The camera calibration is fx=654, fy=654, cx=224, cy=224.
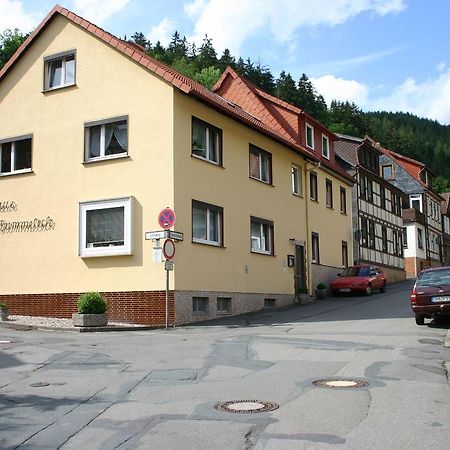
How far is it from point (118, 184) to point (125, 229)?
1.49 m

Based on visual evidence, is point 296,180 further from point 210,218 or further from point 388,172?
point 388,172

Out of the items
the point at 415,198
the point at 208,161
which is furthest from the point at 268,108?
the point at 415,198

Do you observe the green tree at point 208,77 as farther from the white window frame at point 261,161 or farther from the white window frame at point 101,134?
the white window frame at point 101,134

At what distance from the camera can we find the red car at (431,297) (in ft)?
53.1

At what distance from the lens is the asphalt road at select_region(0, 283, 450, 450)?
6.06m

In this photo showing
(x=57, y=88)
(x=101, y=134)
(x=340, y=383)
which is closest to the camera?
(x=340, y=383)

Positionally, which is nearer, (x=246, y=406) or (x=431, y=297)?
(x=246, y=406)

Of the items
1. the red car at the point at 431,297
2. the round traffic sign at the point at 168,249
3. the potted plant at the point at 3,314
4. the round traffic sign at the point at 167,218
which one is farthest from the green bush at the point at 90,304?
the red car at the point at 431,297

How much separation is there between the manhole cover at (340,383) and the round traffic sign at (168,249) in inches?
338

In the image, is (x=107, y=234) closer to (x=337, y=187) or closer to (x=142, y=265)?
(x=142, y=265)

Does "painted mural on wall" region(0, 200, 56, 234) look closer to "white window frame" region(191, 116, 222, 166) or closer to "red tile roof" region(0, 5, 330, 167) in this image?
"red tile roof" region(0, 5, 330, 167)

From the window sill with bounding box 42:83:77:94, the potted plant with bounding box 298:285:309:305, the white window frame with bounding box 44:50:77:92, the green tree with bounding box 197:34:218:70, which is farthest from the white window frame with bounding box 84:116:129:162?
the green tree with bounding box 197:34:218:70

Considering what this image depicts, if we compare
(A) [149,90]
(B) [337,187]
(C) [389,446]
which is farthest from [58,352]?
(B) [337,187]

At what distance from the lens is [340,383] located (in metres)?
8.61
